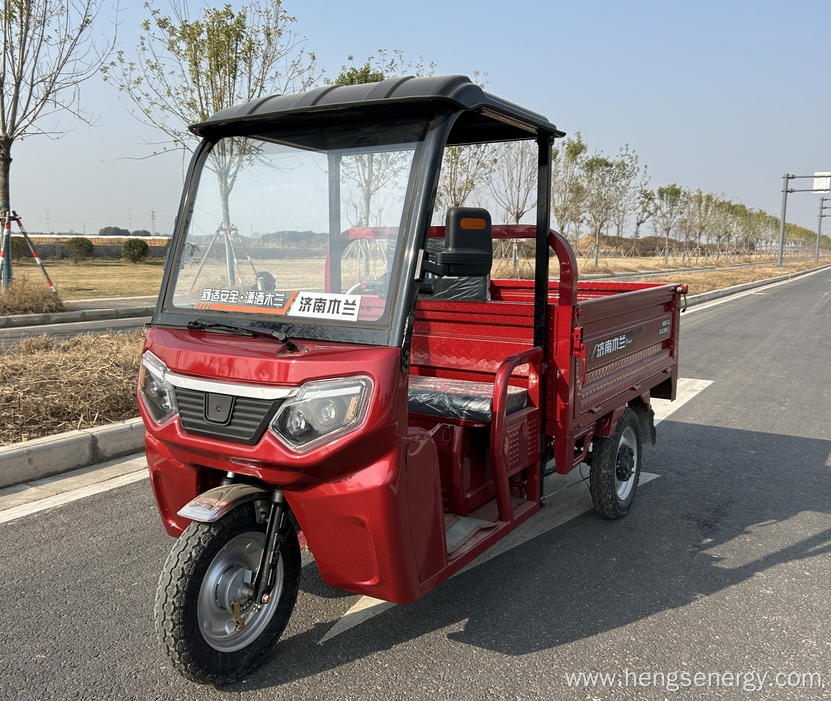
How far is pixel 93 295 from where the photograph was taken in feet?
59.3

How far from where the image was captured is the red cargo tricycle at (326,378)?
2521 millimetres

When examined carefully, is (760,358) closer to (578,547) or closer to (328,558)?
(578,547)

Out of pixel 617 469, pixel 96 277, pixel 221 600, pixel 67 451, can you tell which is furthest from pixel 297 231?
pixel 96 277

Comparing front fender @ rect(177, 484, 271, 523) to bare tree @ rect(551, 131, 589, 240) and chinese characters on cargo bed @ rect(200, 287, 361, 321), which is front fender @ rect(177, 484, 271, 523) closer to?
chinese characters on cargo bed @ rect(200, 287, 361, 321)

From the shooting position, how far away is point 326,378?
2.47m

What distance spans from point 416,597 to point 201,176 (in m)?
2.03

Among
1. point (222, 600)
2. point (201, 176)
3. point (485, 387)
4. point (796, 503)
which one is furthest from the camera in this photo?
point (796, 503)

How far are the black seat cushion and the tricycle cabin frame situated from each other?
0.10ft

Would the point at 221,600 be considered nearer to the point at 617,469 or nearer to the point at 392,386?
the point at 392,386

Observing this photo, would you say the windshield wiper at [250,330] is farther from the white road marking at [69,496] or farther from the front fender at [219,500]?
the white road marking at [69,496]

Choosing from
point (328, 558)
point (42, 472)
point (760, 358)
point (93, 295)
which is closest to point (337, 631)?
point (328, 558)

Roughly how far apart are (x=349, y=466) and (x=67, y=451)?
3.21 metres

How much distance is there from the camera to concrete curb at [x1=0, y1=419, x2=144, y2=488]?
15.1ft

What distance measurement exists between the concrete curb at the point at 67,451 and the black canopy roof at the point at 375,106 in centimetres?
269
